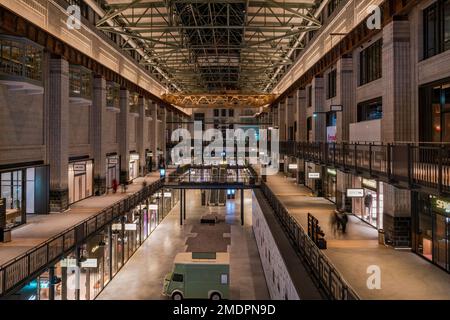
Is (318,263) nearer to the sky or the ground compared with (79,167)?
nearer to the ground

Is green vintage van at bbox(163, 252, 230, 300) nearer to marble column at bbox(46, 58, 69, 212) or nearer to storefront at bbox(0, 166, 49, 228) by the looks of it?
storefront at bbox(0, 166, 49, 228)

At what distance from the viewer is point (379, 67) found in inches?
706

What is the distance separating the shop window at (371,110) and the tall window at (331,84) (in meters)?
4.78

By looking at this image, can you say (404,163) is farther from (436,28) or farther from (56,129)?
(56,129)

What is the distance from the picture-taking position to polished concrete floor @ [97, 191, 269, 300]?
19984 mm

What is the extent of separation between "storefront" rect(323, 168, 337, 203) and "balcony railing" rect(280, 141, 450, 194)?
557cm

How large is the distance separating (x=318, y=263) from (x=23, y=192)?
52.5 ft

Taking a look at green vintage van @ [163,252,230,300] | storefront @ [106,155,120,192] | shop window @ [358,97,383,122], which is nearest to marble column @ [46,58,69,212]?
green vintage van @ [163,252,230,300]

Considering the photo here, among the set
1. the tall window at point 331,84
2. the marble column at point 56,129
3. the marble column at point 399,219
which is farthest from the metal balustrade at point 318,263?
the marble column at point 56,129

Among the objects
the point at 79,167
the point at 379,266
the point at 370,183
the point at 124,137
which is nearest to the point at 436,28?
the point at 370,183

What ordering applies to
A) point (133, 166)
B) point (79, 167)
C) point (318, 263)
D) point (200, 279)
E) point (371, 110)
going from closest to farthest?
point (318, 263) → point (200, 279) → point (371, 110) → point (79, 167) → point (133, 166)

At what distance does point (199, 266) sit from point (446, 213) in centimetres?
1129

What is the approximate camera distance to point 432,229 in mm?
12922
